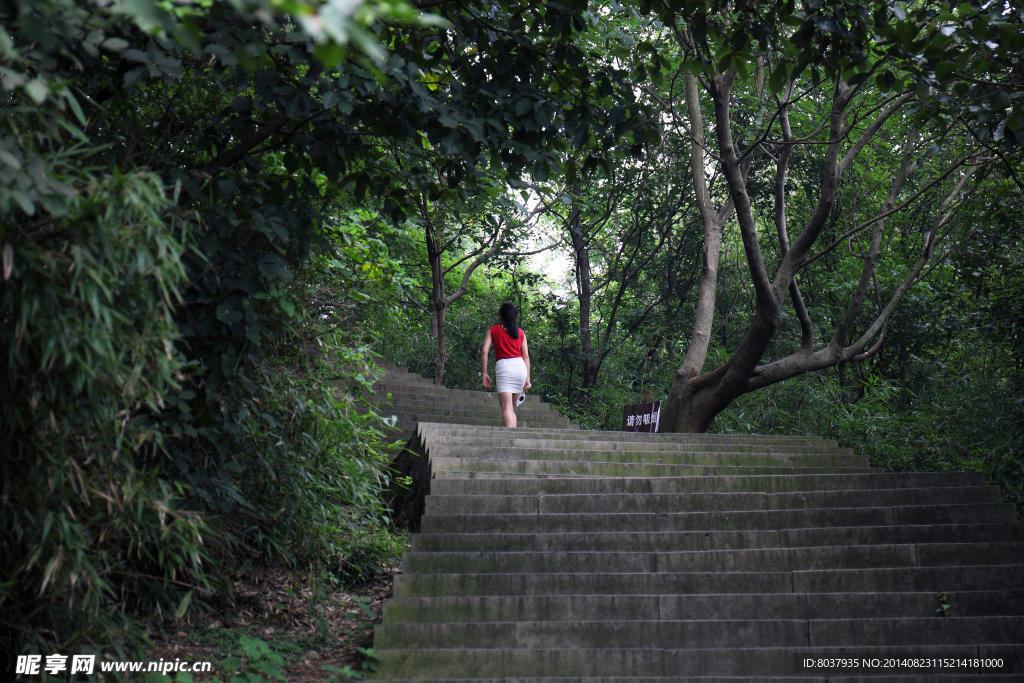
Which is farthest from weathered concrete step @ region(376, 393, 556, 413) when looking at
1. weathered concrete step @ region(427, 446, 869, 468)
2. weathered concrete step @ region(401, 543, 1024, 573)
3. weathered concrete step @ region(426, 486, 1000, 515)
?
weathered concrete step @ region(401, 543, 1024, 573)

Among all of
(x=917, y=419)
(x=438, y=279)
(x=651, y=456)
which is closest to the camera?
(x=651, y=456)

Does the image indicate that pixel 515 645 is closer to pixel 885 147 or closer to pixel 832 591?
pixel 832 591

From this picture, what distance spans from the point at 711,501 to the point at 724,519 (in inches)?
7.7

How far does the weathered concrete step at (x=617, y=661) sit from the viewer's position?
3.47 metres

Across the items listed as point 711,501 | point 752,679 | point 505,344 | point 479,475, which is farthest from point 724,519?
point 505,344

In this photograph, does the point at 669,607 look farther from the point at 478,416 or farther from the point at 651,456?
the point at 478,416

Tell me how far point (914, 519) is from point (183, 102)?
5124 millimetres

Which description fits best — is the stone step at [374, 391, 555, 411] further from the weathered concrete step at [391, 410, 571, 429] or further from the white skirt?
the white skirt

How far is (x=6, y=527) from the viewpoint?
8.48 ft

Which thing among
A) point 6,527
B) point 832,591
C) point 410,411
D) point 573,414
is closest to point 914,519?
point 832,591

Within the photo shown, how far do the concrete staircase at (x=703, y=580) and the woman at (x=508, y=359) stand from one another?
1962mm

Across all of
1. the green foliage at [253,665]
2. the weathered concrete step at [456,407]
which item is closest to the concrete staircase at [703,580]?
the green foliage at [253,665]

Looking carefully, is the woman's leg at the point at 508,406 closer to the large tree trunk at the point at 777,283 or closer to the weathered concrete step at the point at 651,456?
the weathered concrete step at the point at 651,456

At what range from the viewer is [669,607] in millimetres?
3850
